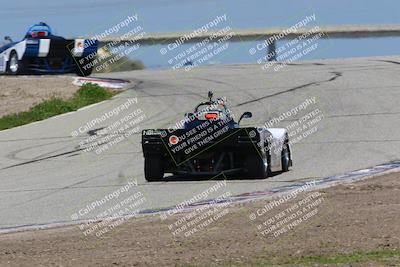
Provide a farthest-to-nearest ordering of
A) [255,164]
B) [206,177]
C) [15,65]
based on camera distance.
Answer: [15,65] → [206,177] → [255,164]

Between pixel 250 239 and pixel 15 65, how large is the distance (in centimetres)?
2432

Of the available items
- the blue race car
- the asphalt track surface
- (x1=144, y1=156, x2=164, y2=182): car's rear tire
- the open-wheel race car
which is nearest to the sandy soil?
the blue race car

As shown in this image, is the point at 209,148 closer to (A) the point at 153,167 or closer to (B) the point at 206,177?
(B) the point at 206,177

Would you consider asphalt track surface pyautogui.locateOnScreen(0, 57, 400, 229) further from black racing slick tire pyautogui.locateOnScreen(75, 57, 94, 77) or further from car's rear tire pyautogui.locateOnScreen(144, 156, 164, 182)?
black racing slick tire pyautogui.locateOnScreen(75, 57, 94, 77)

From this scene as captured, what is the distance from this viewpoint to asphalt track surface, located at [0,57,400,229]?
43.8 ft

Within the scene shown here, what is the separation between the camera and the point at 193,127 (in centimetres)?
1416

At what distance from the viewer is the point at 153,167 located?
47.4ft

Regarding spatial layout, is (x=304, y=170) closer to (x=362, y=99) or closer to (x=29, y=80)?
(x=362, y=99)

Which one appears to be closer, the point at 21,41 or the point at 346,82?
the point at 346,82

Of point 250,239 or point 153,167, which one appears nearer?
point 250,239

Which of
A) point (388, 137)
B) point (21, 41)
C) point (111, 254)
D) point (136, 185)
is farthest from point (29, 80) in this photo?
point (111, 254)

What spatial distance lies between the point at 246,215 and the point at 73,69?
22.9 m

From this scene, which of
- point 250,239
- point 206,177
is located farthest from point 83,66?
point 250,239

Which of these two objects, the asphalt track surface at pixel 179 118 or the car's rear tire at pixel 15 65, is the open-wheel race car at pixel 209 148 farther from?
the car's rear tire at pixel 15 65
